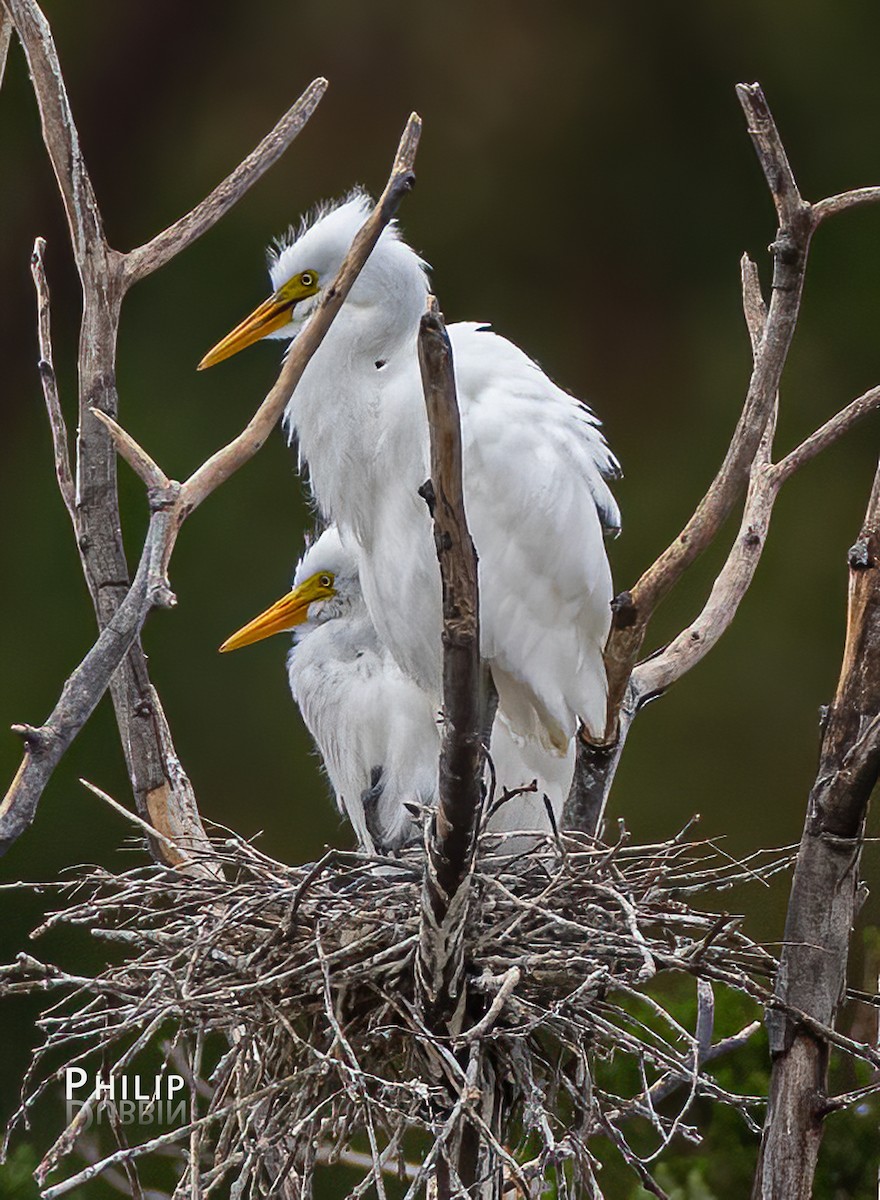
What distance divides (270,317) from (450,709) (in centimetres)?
71

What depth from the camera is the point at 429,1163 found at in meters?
0.99

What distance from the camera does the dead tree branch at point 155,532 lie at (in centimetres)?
102

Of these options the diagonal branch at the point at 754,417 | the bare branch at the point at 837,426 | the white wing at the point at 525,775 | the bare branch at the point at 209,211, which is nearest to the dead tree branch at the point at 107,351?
the bare branch at the point at 209,211

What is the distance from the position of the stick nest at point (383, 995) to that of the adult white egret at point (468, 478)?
0.26 m

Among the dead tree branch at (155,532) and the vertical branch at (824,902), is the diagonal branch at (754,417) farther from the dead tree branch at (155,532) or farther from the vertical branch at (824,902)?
the dead tree branch at (155,532)

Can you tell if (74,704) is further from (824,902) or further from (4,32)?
(4,32)

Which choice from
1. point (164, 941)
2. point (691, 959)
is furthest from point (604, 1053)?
point (164, 941)

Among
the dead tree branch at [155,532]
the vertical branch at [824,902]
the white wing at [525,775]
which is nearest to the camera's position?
the dead tree branch at [155,532]

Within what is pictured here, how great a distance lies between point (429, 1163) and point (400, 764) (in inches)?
30.0

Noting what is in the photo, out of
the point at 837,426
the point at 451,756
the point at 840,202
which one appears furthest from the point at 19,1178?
the point at 840,202

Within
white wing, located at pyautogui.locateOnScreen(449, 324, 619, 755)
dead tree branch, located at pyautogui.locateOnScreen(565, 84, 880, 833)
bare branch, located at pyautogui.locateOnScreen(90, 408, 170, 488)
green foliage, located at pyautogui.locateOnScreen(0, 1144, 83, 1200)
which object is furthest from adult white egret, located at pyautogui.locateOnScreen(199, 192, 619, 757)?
green foliage, located at pyautogui.locateOnScreen(0, 1144, 83, 1200)

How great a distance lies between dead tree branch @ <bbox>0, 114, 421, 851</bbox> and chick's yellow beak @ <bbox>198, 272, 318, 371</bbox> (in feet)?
1.40

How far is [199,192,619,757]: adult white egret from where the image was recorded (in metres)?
1.50

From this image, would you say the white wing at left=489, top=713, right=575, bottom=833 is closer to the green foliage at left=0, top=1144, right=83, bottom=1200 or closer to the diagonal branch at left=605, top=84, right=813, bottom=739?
the diagonal branch at left=605, top=84, right=813, bottom=739
